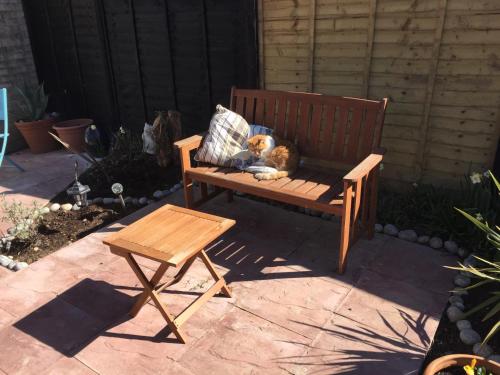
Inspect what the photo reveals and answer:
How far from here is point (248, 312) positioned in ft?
8.47

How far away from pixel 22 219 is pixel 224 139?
189cm

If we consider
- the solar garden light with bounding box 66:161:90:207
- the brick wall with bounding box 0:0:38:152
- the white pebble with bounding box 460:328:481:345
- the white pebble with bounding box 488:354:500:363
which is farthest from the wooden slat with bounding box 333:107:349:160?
the brick wall with bounding box 0:0:38:152

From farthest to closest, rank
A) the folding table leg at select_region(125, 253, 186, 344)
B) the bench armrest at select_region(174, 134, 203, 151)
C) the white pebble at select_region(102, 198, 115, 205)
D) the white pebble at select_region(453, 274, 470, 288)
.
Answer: the white pebble at select_region(102, 198, 115, 205)
the bench armrest at select_region(174, 134, 203, 151)
the white pebble at select_region(453, 274, 470, 288)
the folding table leg at select_region(125, 253, 186, 344)

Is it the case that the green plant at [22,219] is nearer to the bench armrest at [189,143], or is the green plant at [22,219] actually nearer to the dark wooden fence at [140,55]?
the bench armrest at [189,143]

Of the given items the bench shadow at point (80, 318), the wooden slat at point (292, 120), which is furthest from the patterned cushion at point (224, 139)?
the bench shadow at point (80, 318)

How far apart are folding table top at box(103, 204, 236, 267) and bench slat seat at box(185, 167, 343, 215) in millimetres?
595

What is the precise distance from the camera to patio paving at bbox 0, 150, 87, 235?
4.34 m

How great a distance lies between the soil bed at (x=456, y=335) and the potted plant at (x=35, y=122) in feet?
17.8

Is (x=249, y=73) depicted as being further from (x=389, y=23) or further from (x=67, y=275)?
(x=67, y=275)

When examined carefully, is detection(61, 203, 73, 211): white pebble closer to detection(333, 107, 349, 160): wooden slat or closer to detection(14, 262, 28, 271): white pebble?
detection(14, 262, 28, 271): white pebble

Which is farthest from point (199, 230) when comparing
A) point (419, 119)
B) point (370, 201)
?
point (419, 119)

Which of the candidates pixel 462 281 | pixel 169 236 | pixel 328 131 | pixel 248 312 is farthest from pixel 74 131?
pixel 462 281

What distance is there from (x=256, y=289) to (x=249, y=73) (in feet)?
7.69

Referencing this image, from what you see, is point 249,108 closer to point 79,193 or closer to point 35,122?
point 79,193
